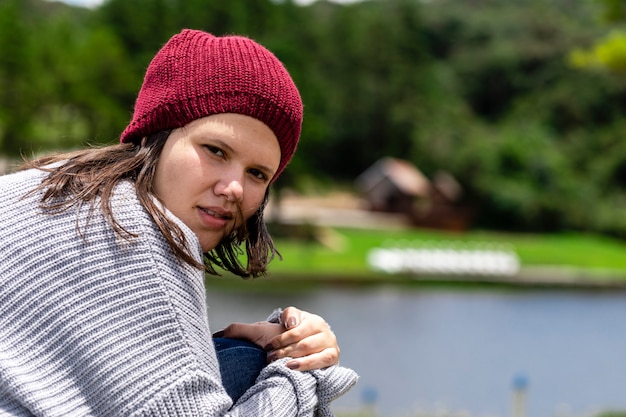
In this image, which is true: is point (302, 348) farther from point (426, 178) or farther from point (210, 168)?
point (426, 178)

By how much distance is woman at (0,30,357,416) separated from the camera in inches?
49.0

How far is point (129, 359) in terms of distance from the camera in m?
1.24

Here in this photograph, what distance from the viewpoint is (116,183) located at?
138 centimetres

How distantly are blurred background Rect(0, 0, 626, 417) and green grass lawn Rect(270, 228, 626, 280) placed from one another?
0.13m

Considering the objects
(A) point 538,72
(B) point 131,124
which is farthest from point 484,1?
(B) point 131,124

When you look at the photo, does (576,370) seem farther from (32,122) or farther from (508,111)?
(508,111)

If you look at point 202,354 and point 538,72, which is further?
point 538,72

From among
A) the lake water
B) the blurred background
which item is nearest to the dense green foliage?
the blurred background

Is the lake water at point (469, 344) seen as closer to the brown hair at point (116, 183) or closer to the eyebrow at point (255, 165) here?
the brown hair at point (116, 183)

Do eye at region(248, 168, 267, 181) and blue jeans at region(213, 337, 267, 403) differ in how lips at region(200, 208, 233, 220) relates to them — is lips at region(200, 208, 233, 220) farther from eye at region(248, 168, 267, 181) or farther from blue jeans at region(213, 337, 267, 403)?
blue jeans at region(213, 337, 267, 403)

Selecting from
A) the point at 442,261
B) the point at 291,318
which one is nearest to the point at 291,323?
the point at 291,318

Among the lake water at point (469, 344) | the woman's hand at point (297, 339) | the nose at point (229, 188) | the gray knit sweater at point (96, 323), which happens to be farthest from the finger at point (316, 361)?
the lake water at point (469, 344)

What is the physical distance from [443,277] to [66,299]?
2265 centimetres

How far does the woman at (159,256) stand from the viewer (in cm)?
125
